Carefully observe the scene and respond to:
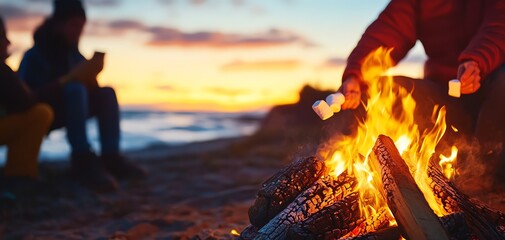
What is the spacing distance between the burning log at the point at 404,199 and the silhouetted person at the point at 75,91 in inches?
147

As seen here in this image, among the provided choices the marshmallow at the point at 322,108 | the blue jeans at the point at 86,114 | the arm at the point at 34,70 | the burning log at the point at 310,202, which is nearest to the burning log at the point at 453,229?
the burning log at the point at 310,202

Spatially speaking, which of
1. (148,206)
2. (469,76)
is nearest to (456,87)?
(469,76)

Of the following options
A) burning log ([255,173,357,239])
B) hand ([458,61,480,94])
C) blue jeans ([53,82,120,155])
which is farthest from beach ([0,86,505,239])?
hand ([458,61,480,94])

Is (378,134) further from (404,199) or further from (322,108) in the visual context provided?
(404,199)

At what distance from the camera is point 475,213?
2.46 m

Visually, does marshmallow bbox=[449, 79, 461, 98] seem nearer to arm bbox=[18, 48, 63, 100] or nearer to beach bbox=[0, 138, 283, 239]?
beach bbox=[0, 138, 283, 239]

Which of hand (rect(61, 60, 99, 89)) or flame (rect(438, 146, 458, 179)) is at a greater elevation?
hand (rect(61, 60, 99, 89))

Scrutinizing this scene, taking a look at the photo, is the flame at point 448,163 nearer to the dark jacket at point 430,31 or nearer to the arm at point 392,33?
the dark jacket at point 430,31

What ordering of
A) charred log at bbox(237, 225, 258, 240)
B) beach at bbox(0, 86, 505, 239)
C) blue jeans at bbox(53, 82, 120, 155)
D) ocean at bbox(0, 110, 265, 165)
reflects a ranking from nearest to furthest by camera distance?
charred log at bbox(237, 225, 258, 240) → beach at bbox(0, 86, 505, 239) → blue jeans at bbox(53, 82, 120, 155) → ocean at bbox(0, 110, 265, 165)

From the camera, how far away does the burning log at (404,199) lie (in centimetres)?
218

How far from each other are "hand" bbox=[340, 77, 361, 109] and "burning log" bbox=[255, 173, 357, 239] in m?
0.64

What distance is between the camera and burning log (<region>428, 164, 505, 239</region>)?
2371mm

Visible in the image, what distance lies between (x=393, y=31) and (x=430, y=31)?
247 millimetres

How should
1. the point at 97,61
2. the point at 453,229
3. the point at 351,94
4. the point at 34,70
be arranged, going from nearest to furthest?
the point at 453,229 → the point at 351,94 → the point at 97,61 → the point at 34,70
